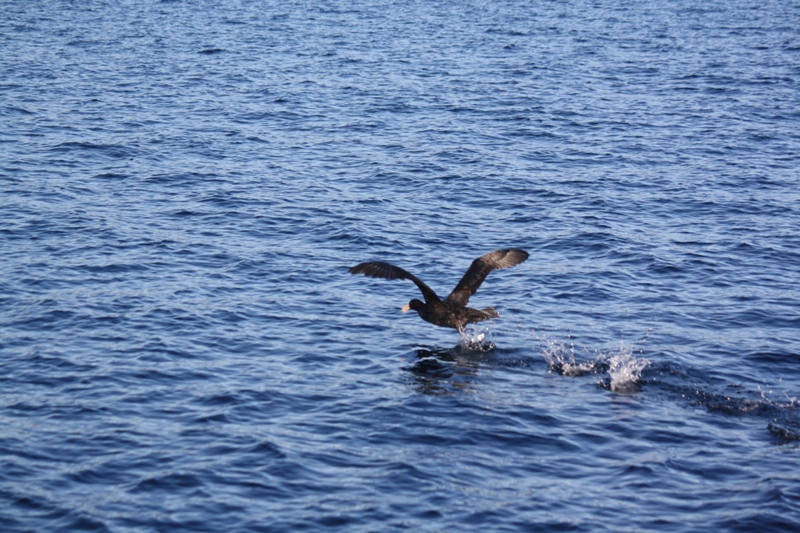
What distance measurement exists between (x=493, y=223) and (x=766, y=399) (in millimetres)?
9785

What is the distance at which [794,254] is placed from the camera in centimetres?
2248

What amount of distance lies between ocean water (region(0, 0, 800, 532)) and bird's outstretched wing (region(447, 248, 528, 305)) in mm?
834

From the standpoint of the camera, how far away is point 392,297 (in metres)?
19.9

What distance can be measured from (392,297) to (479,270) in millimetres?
3056

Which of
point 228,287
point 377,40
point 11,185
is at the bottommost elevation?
point 228,287

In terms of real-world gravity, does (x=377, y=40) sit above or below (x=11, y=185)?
above

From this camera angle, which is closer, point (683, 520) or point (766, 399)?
point (683, 520)

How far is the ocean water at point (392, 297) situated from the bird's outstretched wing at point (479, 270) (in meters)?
0.83

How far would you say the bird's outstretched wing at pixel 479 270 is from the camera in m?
17.2

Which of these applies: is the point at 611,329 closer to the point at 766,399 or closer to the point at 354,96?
the point at 766,399

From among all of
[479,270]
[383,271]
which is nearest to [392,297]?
[479,270]

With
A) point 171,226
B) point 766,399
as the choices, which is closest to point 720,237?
point 766,399

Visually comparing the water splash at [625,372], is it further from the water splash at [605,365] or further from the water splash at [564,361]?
the water splash at [564,361]

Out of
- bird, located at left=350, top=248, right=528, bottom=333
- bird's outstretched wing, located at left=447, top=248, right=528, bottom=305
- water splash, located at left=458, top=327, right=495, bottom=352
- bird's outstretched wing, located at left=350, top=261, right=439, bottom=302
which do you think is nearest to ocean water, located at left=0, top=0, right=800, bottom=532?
water splash, located at left=458, top=327, right=495, bottom=352
